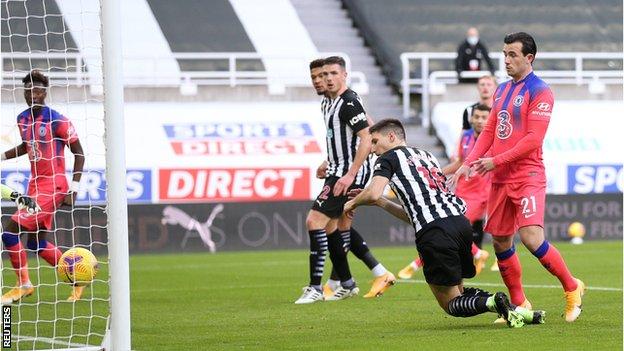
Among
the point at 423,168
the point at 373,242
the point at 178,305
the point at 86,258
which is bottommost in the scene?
the point at 373,242

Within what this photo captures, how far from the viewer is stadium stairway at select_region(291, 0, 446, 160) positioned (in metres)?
25.4

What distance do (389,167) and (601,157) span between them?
15615 millimetres

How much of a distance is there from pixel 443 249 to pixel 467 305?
1.31ft

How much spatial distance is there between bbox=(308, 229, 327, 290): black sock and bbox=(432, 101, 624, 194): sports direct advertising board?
11.9 metres

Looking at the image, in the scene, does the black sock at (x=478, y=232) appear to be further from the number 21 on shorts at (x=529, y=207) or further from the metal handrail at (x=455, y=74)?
the metal handrail at (x=455, y=74)

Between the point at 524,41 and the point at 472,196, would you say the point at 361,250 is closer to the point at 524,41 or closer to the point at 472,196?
the point at 472,196

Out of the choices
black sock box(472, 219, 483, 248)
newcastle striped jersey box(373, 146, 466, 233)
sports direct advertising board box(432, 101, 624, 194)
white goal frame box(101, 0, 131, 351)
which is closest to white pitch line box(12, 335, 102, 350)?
white goal frame box(101, 0, 131, 351)

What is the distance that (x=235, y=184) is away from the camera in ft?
70.7

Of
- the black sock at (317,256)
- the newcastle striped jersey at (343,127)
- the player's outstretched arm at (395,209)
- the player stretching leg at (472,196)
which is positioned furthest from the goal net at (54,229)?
the player stretching leg at (472,196)

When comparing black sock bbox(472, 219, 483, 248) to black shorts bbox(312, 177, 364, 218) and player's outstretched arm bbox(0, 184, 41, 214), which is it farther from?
player's outstretched arm bbox(0, 184, 41, 214)

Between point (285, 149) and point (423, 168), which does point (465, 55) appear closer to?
point (285, 149)

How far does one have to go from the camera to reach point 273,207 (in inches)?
808

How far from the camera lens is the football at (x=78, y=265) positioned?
9.73m

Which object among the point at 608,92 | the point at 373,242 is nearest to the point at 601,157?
the point at 608,92
